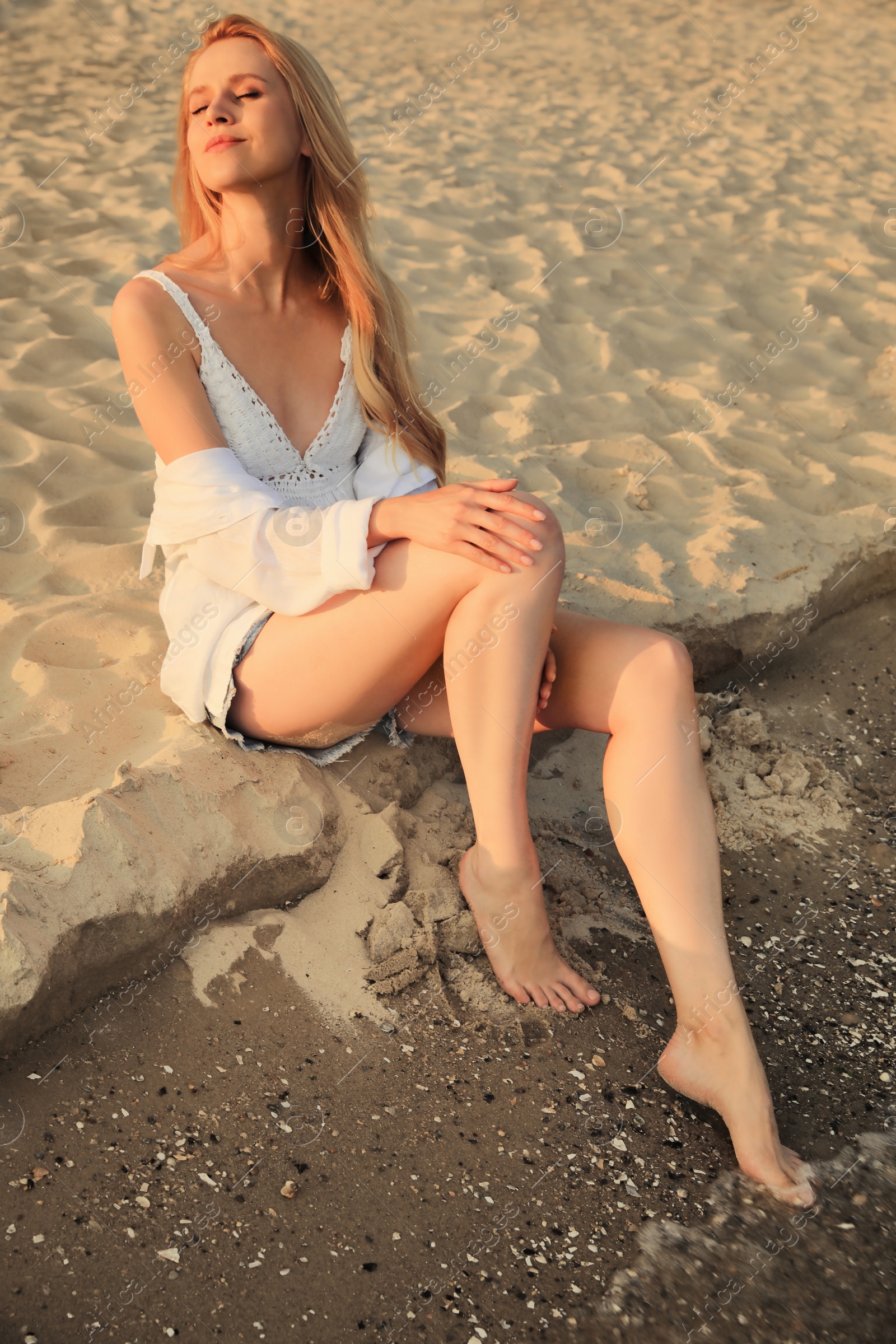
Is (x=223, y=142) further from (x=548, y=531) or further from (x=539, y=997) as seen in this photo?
(x=539, y=997)

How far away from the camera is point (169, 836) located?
1.74 m

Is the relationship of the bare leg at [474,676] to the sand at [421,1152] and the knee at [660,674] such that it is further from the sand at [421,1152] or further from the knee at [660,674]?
the knee at [660,674]

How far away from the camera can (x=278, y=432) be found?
206cm

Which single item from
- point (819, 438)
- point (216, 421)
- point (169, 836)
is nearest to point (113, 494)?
Result: point (216, 421)

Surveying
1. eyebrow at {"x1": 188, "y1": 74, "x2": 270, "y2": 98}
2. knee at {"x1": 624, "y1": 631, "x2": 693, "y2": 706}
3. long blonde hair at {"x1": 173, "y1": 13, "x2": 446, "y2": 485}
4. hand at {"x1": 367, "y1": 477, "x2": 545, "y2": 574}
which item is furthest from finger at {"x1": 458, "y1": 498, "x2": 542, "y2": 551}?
eyebrow at {"x1": 188, "y1": 74, "x2": 270, "y2": 98}

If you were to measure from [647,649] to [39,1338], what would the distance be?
1350mm

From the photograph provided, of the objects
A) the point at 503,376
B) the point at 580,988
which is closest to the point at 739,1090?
the point at 580,988

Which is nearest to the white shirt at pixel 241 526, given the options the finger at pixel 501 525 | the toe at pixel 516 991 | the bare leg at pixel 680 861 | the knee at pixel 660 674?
the finger at pixel 501 525

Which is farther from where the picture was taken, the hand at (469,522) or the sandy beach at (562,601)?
the hand at (469,522)

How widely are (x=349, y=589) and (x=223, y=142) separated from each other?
873 millimetres

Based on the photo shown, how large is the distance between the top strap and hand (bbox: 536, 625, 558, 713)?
0.87m

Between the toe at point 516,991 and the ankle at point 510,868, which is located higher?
the ankle at point 510,868

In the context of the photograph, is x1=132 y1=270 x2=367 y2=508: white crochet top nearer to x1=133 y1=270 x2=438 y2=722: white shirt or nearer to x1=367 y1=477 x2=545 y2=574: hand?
x1=133 y1=270 x2=438 y2=722: white shirt

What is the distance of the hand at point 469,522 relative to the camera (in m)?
1.70
